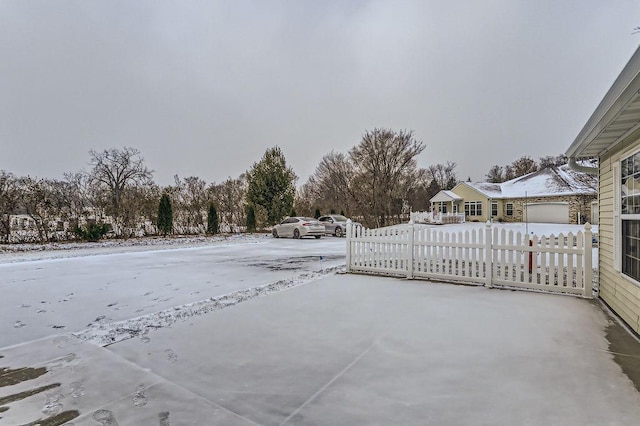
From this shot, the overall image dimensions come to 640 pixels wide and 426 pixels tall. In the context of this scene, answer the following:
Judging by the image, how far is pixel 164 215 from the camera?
64.1 feet

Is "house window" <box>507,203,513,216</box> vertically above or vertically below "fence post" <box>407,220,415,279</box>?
above

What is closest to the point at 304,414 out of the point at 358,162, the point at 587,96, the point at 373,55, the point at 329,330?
the point at 329,330

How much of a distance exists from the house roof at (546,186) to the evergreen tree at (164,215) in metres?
25.0

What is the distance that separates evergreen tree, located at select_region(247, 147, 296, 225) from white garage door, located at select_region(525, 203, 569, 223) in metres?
19.7

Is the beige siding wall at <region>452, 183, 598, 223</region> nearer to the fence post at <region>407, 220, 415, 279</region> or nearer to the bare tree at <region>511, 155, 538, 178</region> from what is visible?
the bare tree at <region>511, 155, 538, 178</region>

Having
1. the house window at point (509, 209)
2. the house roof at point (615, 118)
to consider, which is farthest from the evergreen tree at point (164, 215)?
the house window at point (509, 209)

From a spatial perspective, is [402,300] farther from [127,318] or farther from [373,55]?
[373,55]

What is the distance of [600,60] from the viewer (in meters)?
12.1

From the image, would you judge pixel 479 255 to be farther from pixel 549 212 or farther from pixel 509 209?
pixel 509 209

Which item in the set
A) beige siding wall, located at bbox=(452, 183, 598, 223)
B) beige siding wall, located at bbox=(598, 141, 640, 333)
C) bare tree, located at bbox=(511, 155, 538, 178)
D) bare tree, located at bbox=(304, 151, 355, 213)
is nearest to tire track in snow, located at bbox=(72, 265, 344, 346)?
beige siding wall, located at bbox=(598, 141, 640, 333)

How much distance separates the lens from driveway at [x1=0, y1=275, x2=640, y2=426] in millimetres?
2176

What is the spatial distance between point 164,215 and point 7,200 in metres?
6.77

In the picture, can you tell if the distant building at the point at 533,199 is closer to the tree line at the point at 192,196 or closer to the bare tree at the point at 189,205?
the tree line at the point at 192,196

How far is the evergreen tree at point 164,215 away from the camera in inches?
765
